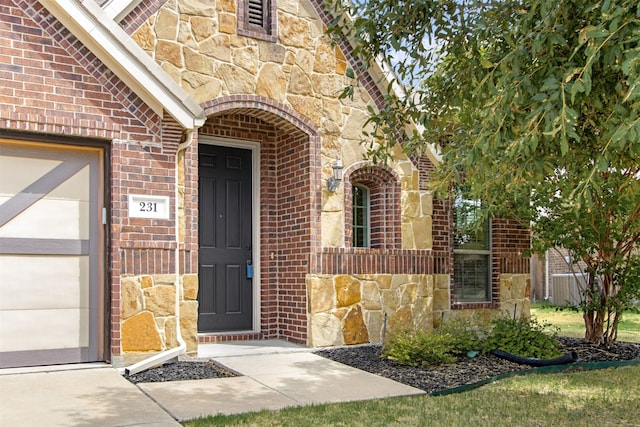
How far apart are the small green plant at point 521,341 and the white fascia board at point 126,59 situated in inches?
184

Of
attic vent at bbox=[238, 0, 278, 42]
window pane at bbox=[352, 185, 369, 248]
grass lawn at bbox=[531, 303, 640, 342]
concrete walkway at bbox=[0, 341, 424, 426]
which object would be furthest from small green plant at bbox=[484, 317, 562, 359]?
attic vent at bbox=[238, 0, 278, 42]

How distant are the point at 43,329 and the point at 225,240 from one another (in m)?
3.09

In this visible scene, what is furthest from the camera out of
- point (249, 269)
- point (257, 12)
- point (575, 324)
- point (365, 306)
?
point (575, 324)

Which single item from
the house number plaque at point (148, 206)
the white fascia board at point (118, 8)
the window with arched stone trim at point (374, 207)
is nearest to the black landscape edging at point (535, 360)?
the window with arched stone trim at point (374, 207)

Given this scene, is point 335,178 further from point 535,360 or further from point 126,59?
point 535,360

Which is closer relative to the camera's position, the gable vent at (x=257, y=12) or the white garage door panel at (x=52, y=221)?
the white garage door panel at (x=52, y=221)

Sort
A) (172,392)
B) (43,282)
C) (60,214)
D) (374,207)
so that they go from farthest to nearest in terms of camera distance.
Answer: (374,207) < (60,214) < (43,282) < (172,392)

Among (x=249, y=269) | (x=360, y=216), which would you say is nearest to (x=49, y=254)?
(x=249, y=269)

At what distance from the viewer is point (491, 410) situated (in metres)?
6.05

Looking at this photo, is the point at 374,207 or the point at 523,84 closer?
the point at 523,84

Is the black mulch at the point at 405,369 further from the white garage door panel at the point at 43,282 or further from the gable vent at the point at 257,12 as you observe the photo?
the gable vent at the point at 257,12

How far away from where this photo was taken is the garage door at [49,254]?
23.2 feet

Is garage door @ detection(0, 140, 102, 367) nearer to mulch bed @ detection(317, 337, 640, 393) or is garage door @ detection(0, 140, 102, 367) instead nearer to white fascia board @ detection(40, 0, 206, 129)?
white fascia board @ detection(40, 0, 206, 129)

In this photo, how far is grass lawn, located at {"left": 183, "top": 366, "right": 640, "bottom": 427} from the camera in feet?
18.3
